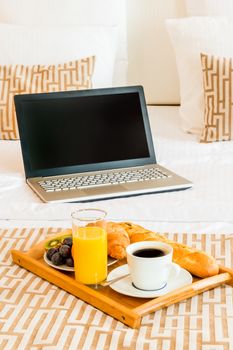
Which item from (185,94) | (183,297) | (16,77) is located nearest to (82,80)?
(16,77)

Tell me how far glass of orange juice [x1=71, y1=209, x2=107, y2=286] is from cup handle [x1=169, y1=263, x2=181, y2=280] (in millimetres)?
128

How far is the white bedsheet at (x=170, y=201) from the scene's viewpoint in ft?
5.73

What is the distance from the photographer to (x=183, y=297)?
1248 millimetres

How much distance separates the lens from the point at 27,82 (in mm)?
2617

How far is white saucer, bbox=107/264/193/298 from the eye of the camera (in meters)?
1.23

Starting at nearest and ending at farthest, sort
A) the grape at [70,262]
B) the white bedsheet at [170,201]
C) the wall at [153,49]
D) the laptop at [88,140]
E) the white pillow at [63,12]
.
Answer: the grape at [70,262], the white bedsheet at [170,201], the laptop at [88,140], the white pillow at [63,12], the wall at [153,49]

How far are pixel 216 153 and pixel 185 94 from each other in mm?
450

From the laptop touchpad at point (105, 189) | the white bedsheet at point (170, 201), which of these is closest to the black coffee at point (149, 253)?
the white bedsheet at point (170, 201)

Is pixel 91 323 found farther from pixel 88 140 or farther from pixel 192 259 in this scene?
pixel 88 140

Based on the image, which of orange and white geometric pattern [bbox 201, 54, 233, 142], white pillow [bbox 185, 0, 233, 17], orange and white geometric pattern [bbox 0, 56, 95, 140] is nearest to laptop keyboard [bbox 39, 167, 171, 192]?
orange and white geometric pattern [bbox 201, 54, 233, 142]

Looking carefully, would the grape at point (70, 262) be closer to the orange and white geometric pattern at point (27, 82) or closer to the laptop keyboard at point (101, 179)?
the laptop keyboard at point (101, 179)

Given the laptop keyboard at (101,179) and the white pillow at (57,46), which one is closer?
the laptop keyboard at (101,179)

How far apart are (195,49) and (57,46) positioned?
0.56 meters

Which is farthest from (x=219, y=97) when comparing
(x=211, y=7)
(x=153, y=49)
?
(x=153, y=49)
